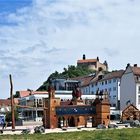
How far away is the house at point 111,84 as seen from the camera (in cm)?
12962

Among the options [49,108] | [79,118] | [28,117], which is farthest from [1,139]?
[28,117]

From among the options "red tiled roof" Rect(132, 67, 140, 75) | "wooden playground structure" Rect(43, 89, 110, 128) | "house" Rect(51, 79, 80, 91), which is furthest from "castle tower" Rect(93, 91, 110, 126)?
"house" Rect(51, 79, 80, 91)

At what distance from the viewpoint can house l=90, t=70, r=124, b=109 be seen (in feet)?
425

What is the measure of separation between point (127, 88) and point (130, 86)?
1478 mm

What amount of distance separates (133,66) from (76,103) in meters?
55.0

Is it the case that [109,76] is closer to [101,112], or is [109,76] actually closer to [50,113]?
[101,112]

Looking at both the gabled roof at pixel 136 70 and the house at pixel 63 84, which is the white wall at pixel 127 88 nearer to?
the gabled roof at pixel 136 70

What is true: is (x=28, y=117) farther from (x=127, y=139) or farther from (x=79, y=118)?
(x=127, y=139)

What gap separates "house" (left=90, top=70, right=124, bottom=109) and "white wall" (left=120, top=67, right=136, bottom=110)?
5415mm

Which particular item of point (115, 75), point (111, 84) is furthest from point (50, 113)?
point (111, 84)

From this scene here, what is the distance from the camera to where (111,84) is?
440ft

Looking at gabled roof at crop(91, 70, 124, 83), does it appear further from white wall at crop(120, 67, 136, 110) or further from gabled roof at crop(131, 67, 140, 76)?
gabled roof at crop(131, 67, 140, 76)

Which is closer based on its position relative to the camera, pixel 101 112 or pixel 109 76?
pixel 101 112

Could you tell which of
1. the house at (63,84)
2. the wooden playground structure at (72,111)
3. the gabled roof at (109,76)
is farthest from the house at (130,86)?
the wooden playground structure at (72,111)
